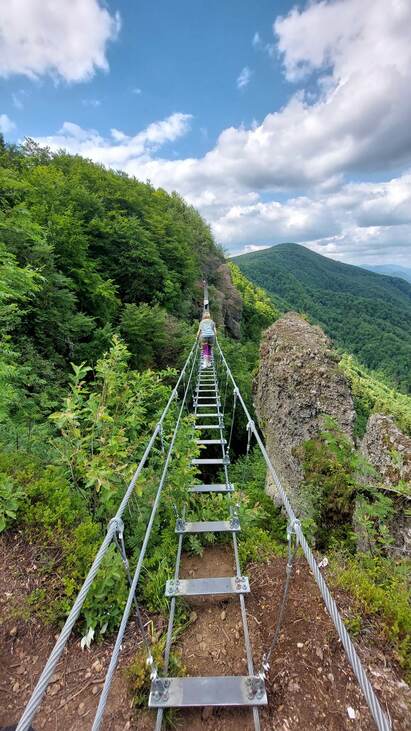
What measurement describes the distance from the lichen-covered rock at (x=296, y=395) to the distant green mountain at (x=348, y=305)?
26.1 m

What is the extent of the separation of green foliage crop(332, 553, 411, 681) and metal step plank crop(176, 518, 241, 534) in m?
0.82

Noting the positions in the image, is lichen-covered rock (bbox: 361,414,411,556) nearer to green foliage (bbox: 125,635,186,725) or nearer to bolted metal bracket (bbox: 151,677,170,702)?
green foliage (bbox: 125,635,186,725)

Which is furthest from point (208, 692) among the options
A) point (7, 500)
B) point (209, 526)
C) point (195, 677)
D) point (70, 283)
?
point (70, 283)

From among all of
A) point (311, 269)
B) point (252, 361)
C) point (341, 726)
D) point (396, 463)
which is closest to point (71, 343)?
point (396, 463)

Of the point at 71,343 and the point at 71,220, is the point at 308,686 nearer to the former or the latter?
the point at 71,343

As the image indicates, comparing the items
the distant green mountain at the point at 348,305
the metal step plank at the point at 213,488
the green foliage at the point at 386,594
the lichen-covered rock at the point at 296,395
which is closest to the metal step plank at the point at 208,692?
the green foliage at the point at 386,594

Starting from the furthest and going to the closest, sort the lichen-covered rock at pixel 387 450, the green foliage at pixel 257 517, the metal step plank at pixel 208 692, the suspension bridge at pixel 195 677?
the lichen-covered rock at pixel 387 450 < the green foliage at pixel 257 517 < the metal step plank at pixel 208 692 < the suspension bridge at pixel 195 677

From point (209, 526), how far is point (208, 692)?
1.17 m

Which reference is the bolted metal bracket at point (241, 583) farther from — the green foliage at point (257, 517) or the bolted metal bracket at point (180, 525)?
the bolted metal bracket at point (180, 525)

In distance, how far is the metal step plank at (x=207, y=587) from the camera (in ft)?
7.04

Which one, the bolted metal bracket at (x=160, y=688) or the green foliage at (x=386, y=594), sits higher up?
the bolted metal bracket at (x=160, y=688)

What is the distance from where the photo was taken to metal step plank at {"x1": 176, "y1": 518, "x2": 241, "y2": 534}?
2.71 metres

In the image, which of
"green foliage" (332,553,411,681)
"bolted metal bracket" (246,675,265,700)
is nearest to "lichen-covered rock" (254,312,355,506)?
"green foliage" (332,553,411,681)

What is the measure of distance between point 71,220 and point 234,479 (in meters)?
8.37
